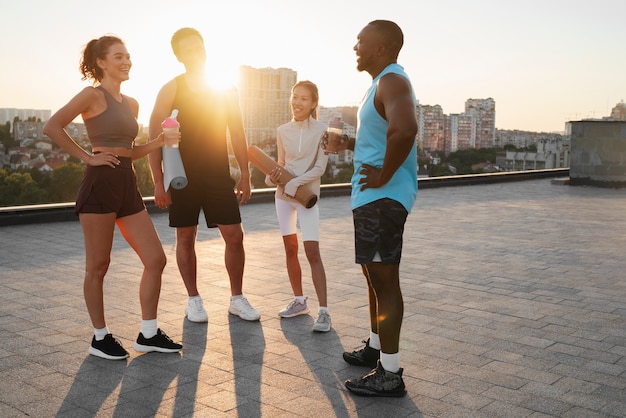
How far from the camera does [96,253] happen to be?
4109 mm

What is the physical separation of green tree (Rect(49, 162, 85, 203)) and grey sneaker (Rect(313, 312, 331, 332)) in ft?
201

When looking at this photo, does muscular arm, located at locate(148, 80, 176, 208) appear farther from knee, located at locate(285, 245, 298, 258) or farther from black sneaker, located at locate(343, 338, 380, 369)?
black sneaker, located at locate(343, 338, 380, 369)

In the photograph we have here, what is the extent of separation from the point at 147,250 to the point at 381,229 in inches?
58.9

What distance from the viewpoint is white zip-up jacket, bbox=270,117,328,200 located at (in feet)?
16.4

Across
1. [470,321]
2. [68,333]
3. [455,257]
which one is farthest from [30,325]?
[455,257]

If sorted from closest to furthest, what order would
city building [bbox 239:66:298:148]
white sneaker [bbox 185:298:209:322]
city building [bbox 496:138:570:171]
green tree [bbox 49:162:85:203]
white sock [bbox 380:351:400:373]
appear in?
1. white sock [bbox 380:351:400:373]
2. white sneaker [bbox 185:298:209:322]
3. city building [bbox 239:66:298:148]
4. green tree [bbox 49:162:85:203]
5. city building [bbox 496:138:570:171]

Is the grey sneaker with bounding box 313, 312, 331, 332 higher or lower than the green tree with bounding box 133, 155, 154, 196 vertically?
higher

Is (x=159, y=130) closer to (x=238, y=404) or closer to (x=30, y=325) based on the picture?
(x=30, y=325)

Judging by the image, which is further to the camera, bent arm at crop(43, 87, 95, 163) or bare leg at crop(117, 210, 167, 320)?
bare leg at crop(117, 210, 167, 320)

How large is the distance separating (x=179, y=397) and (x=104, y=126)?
63.3 inches

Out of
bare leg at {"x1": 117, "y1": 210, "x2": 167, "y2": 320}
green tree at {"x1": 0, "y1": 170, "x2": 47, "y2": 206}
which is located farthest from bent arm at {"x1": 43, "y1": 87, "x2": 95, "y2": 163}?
green tree at {"x1": 0, "y1": 170, "x2": 47, "y2": 206}

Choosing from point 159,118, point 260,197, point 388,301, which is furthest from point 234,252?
point 260,197

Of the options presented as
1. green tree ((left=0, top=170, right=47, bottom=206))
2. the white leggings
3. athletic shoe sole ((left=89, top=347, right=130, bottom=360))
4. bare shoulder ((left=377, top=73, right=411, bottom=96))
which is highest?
bare shoulder ((left=377, top=73, right=411, bottom=96))

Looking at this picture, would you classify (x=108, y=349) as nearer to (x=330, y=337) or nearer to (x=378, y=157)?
(x=330, y=337)
